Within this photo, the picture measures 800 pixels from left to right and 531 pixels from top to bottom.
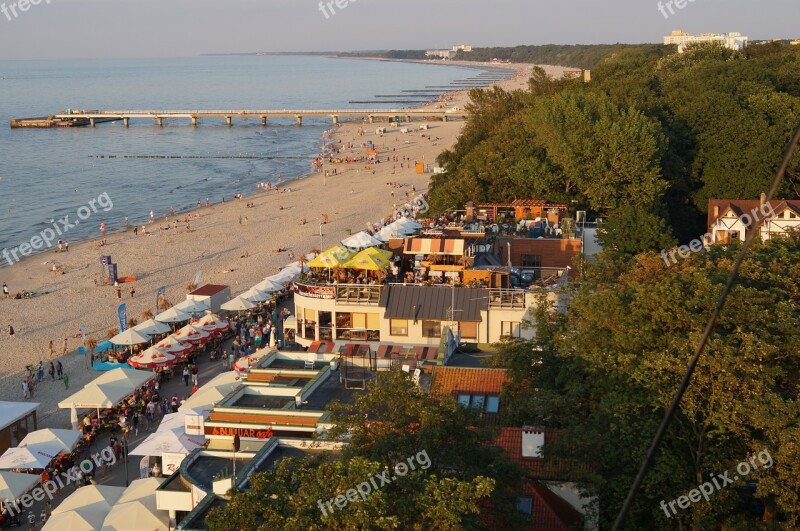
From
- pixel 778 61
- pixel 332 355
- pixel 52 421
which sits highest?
pixel 778 61

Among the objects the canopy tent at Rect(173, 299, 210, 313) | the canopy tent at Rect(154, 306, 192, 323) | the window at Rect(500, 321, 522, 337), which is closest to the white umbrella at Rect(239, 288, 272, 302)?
the canopy tent at Rect(173, 299, 210, 313)

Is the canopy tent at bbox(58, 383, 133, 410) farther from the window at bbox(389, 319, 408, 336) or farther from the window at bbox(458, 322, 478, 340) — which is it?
the window at bbox(458, 322, 478, 340)

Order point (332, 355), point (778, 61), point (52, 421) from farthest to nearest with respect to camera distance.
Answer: point (778, 61)
point (52, 421)
point (332, 355)

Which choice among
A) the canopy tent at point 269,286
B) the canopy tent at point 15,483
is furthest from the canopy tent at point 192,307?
the canopy tent at point 15,483

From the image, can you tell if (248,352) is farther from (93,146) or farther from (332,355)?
(93,146)


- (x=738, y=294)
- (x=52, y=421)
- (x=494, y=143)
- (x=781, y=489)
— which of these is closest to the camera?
(x=781, y=489)

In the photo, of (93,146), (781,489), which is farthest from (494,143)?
(93,146)

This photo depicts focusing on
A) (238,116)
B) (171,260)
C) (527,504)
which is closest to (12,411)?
(527,504)

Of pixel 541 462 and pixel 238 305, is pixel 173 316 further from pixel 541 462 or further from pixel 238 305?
pixel 541 462
